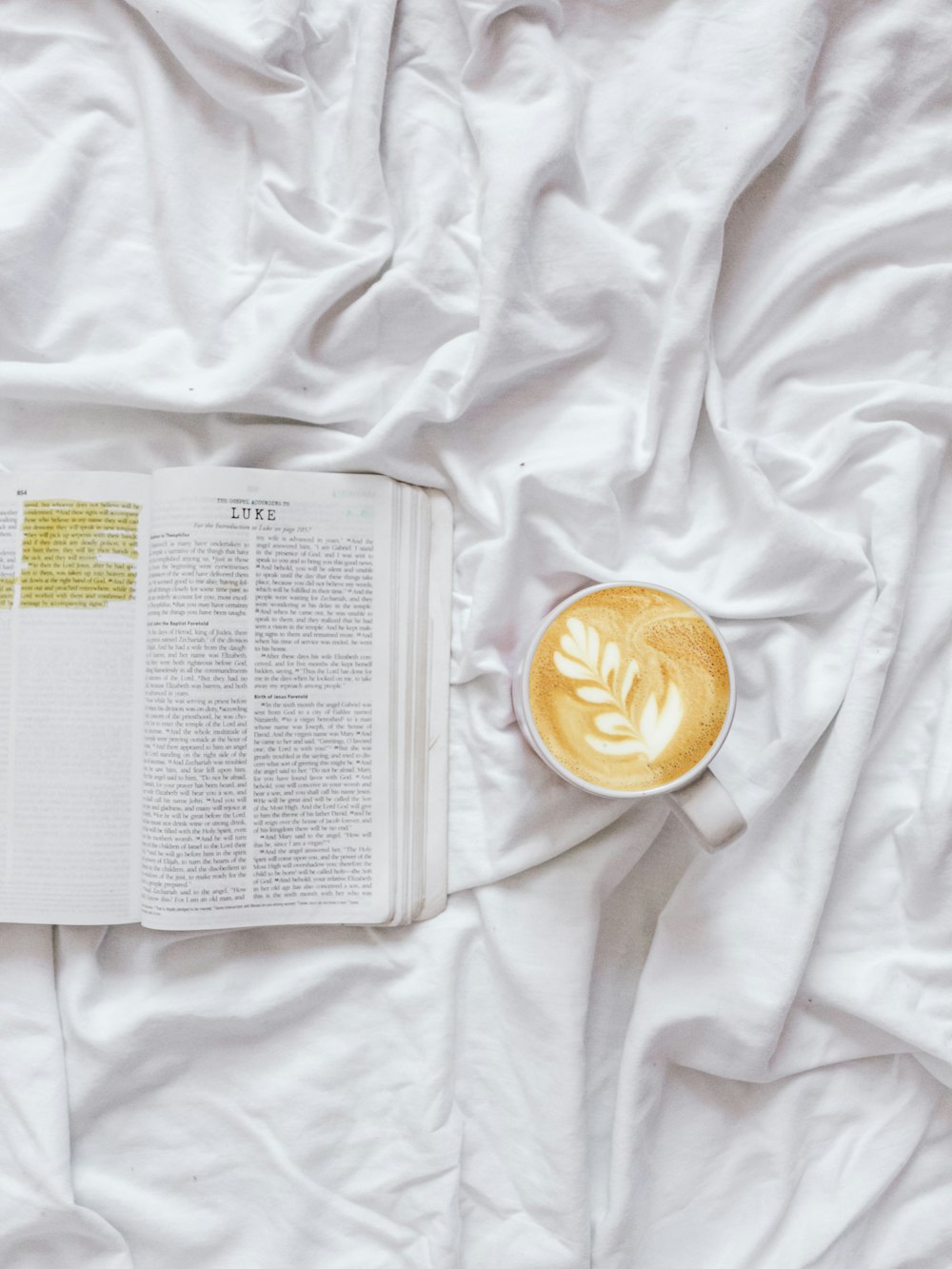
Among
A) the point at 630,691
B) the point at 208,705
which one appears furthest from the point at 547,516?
the point at 208,705

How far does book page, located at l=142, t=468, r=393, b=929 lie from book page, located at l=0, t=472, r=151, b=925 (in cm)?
2

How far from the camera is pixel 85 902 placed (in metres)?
0.63

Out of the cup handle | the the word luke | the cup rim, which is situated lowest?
the cup handle

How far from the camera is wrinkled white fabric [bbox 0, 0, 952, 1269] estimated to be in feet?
2.07

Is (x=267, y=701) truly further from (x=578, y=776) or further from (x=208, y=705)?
(x=578, y=776)

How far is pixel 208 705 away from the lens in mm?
628

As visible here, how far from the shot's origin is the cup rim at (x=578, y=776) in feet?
1.86

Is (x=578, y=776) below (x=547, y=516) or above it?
below

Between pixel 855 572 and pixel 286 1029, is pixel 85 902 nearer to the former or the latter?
pixel 286 1029

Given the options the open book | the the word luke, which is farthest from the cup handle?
the the word luke

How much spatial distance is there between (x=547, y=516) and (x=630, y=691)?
137 millimetres

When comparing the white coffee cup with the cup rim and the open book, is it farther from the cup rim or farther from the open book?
the open book

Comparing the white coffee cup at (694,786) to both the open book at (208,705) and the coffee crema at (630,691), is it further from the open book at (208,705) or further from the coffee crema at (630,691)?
the open book at (208,705)

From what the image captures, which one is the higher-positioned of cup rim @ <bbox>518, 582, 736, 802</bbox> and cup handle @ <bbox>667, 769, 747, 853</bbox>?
cup rim @ <bbox>518, 582, 736, 802</bbox>
